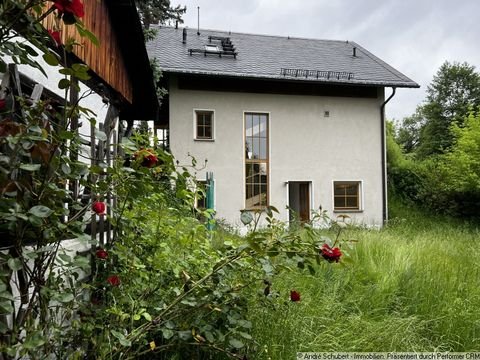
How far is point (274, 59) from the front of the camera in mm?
14625

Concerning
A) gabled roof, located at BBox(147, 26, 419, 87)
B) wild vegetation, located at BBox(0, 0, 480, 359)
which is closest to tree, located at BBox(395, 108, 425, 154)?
gabled roof, located at BBox(147, 26, 419, 87)

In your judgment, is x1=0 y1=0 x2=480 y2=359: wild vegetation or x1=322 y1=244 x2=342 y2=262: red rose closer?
x1=0 y1=0 x2=480 y2=359: wild vegetation

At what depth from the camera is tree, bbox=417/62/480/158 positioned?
99.3ft

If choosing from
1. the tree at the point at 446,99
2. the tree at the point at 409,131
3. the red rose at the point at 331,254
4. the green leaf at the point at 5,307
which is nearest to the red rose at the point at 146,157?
the green leaf at the point at 5,307

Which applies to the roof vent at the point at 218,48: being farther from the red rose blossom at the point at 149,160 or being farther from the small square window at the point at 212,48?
the red rose blossom at the point at 149,160

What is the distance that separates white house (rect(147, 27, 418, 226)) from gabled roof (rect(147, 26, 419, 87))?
0.15 feet

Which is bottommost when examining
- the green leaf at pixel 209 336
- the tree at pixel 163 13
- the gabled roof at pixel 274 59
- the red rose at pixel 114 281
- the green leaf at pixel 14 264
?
the green leaf at pixel 209 336

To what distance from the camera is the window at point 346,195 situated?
13789 millimetres

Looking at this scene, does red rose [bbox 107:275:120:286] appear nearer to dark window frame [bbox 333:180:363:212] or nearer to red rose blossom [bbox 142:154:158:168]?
red rose blossom [bbox 142:154:158:168]

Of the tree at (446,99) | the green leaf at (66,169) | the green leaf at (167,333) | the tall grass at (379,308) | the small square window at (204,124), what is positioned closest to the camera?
the green leaf at (66,169)

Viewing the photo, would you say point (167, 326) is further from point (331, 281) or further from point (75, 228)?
point (331, 281)

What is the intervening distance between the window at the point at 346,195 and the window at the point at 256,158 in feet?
8.70

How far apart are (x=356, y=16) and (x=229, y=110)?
12.3 metres

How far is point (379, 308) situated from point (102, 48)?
151 inches
